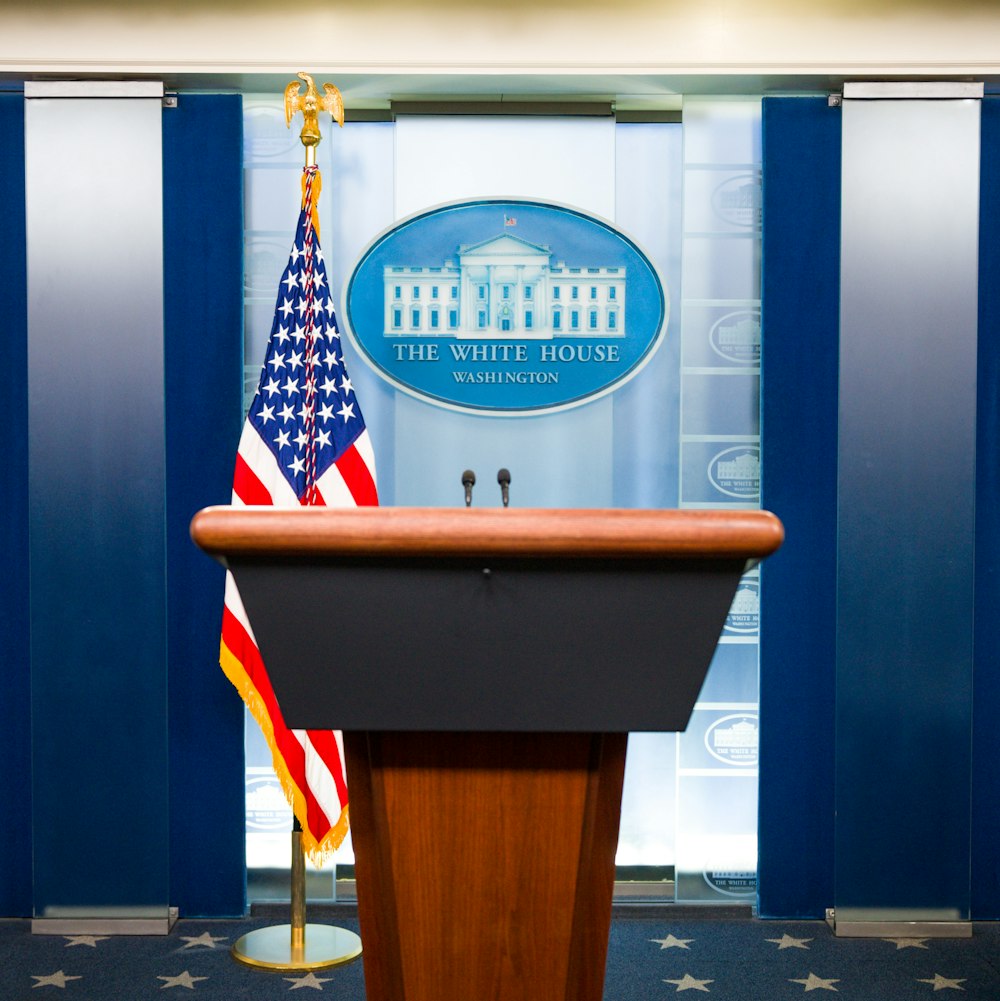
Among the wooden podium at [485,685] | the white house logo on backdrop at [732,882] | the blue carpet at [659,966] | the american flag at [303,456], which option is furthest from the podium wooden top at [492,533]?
the white house logo on backdrop at [732,882]

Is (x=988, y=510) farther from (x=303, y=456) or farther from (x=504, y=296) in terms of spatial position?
(x=303, y=456)

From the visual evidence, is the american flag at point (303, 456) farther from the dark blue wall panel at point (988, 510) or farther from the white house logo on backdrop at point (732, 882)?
the dark blue wall panel at point (988, 510)

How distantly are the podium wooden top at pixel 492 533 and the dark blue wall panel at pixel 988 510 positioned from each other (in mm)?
2453

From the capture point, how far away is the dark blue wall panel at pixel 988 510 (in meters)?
3.39

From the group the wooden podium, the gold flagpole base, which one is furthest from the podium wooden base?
the gold flagpole base

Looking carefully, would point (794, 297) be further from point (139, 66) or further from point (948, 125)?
point (139, 66)

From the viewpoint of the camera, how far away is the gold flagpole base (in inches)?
118

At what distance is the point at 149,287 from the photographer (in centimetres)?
326

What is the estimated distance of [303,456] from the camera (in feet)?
9.82

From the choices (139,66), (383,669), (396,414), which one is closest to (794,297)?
(396,414)

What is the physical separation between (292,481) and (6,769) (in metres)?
1.39

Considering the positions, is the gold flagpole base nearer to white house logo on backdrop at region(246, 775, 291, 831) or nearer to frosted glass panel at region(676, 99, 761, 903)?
white house logo on backdrop at region(246, 775, 291, 831)

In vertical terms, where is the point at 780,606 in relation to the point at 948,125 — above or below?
below

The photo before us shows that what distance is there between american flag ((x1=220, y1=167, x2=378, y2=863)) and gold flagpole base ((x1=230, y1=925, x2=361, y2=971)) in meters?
0.28
